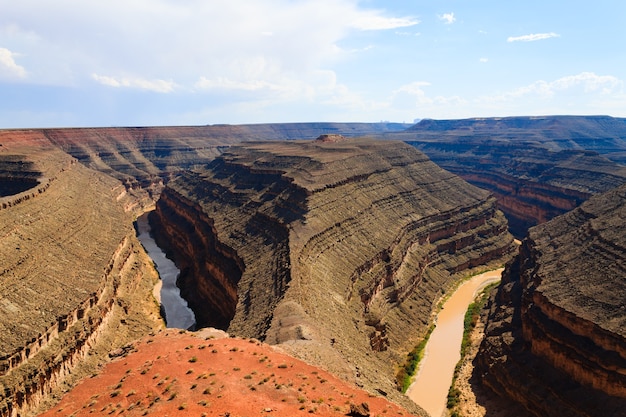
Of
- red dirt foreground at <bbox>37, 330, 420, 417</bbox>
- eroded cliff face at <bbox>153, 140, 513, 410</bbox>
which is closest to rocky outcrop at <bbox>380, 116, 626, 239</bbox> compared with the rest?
eroded cliff face at <bbox>153, 140, 513, 410</bbox>

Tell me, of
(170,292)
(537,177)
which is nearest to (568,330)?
(170,292)

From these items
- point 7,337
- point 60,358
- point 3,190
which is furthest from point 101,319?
point 3,190

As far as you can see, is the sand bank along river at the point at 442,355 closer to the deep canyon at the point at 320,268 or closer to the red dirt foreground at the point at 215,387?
the deep canyon at the point at 320,268

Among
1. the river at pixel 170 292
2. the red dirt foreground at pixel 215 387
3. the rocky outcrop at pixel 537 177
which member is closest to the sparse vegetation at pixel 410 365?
the red dirt foreground at pixel 215 387

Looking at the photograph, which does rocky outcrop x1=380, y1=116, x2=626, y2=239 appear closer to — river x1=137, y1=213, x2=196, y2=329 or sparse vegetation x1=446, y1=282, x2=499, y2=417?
sparse vegetation x1=446, y1=282, x2=499, y2=417

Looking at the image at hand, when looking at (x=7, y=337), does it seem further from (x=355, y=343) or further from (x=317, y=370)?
(x=355, y=343)
